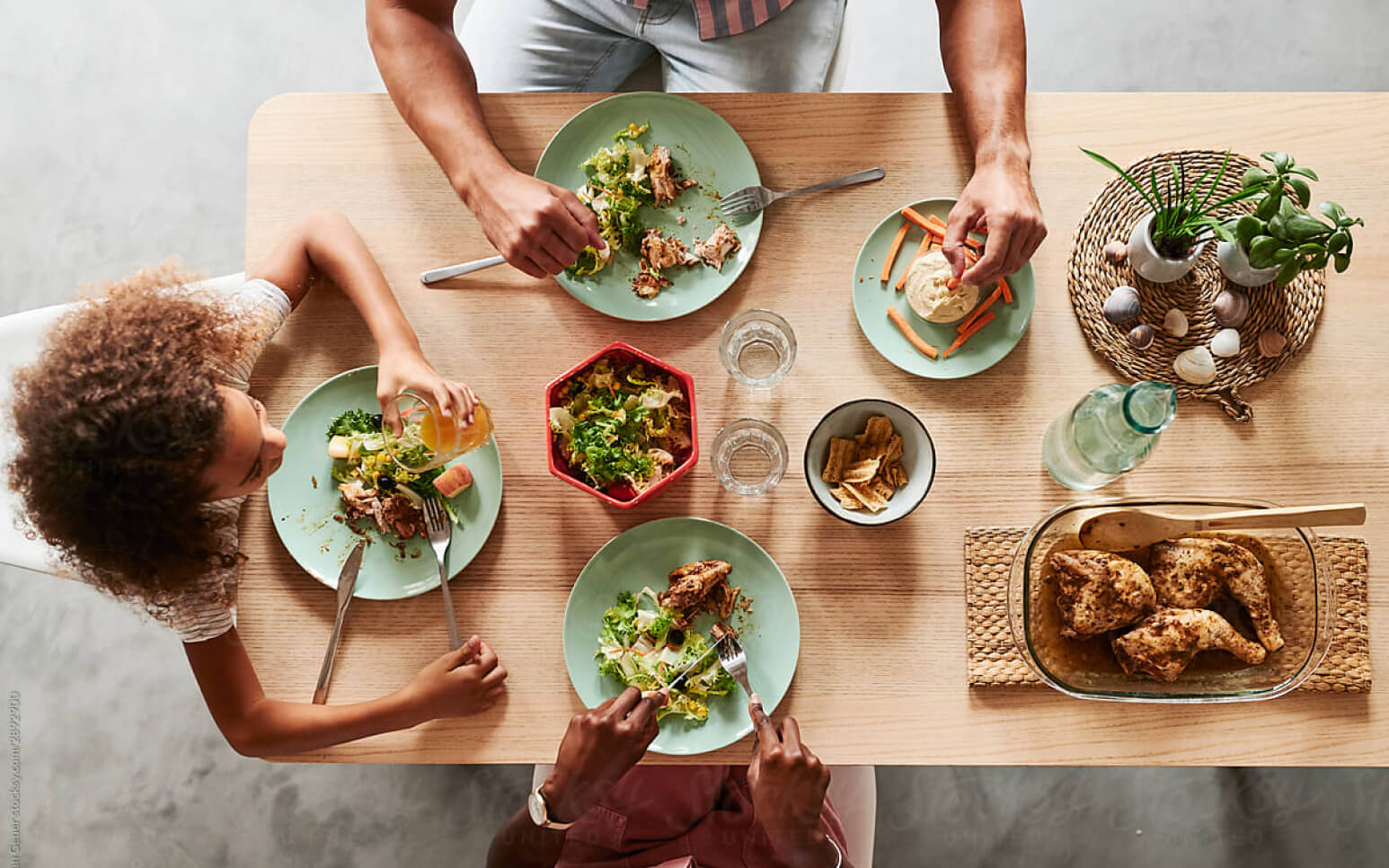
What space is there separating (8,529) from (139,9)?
1912mm

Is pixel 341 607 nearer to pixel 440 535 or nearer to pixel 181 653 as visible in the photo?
pixel 440 535

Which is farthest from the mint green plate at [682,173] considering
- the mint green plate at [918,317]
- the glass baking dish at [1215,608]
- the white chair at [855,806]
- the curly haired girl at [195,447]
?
the white chair at [855,806]

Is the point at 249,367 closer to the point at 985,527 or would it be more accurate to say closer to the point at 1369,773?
the point at 985,527

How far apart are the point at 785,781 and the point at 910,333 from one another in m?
0.72

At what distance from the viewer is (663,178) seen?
4.46 feet

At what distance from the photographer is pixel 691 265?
4.47ft

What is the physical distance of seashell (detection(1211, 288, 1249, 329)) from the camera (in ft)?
4.33

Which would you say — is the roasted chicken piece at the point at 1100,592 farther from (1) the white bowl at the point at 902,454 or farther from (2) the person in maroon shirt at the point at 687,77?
(2) the person in maroon shirt at the point at 687,77

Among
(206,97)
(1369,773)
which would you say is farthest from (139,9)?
(1369,773)

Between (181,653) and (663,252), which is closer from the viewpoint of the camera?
(663,252)

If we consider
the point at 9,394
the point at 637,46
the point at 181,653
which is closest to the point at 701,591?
the point at 637,46

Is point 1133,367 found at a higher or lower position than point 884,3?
lower

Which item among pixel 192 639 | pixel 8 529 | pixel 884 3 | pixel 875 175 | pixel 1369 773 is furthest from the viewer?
pixel 884 3

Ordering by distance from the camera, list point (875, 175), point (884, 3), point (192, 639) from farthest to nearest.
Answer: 1. point (884, 3)
2. point (875, 175)
3. point (192, 639)
